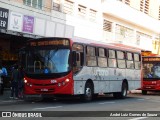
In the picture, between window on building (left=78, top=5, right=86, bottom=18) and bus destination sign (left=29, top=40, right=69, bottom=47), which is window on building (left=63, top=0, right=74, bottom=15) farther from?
bus destination sign (left=29, top=40, right=69, bottom=47)

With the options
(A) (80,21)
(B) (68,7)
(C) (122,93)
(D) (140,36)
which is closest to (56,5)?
(B) (68,7)

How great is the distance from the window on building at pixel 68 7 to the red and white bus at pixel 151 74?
7.29 metres

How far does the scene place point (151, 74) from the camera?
32.2m

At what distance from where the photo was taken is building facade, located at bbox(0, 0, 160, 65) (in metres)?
28.9

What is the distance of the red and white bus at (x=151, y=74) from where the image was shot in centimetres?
3184

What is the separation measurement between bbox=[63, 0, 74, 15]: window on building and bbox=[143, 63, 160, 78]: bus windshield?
24.9ft

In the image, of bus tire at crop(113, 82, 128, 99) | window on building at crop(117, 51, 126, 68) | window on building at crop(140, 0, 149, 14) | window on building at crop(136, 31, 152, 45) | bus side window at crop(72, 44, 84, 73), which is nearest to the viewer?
bus side window at crop(72, 44, 84, 73)

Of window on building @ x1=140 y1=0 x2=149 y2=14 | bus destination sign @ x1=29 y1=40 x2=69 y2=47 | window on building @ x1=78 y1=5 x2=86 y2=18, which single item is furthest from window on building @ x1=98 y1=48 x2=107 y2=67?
window on building @ x1=140 y1=0 x2=149 y2=14

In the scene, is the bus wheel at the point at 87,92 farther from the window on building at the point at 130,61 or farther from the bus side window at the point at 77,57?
the window on building at the point at 130,61

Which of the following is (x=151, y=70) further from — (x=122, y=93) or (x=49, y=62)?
(x=49, y=62)

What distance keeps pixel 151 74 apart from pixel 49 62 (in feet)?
44.0

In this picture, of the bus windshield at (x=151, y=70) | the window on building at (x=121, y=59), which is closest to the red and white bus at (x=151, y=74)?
the bus windshield at (x=151, y=70)

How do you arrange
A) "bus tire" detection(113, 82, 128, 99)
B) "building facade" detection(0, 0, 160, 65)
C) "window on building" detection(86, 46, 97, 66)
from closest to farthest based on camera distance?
"window on building" detection(86, 46, 97, 66)
"bus tire" detection(113, 82, 128, 99)
"building facade" detection(0, 0, 160, 65)

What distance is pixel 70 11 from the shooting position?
120ft
